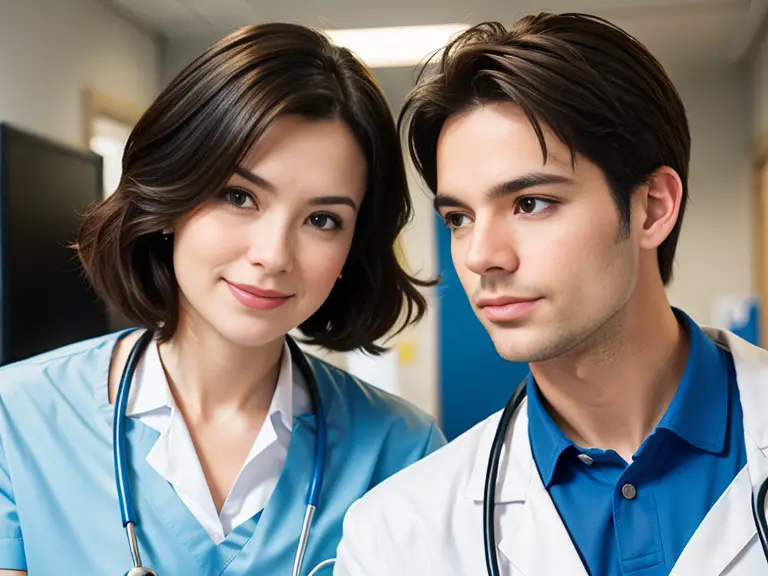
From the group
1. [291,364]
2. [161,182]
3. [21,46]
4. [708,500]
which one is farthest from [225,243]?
[21,46]

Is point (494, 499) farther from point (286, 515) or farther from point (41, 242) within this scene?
point (41, 242)

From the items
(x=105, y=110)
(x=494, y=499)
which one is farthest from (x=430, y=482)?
(x=105, y=110)

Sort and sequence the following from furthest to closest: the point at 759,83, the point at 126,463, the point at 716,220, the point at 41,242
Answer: the point at 716,220, the point at 759,83, the point at 41,242, the point at 126,463

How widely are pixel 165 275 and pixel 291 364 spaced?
197mm

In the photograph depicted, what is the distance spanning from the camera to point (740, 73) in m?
2.03

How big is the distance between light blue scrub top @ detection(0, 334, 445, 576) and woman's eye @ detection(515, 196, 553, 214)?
1.29ft

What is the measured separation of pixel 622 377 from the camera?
869 millimetres

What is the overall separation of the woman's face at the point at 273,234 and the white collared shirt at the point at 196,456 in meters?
0.13

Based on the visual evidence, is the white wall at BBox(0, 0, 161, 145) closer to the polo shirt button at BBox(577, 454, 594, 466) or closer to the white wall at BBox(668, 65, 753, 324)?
the polo shirt button at BBox(577, 454, 594, 466)

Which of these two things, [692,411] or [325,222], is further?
[325,222]

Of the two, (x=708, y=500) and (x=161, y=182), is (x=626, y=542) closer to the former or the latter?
(x=708, y=500)

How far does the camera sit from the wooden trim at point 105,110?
159cm

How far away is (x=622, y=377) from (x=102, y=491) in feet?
1.93

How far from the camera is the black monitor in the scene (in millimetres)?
1355
